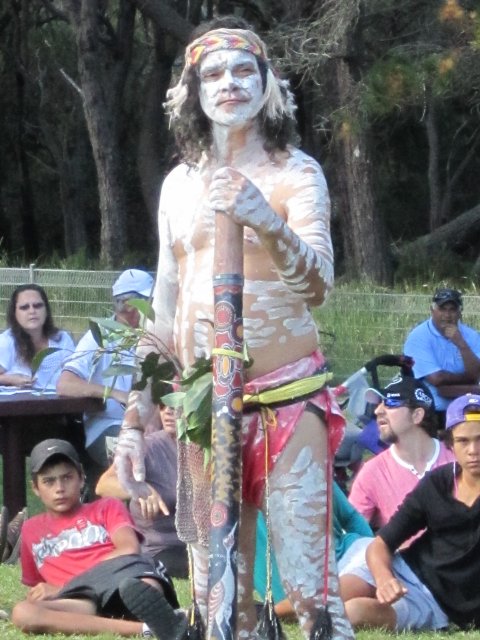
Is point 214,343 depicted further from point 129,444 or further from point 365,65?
point 365,65

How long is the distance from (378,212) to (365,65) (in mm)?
2358

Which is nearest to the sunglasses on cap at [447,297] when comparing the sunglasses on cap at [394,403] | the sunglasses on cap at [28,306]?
the sunglasses on cap at [28,306]

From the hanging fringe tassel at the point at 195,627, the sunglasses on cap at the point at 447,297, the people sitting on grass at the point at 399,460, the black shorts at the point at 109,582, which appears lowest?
the black shorts at the point at 109,582

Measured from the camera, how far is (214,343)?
3000 mm

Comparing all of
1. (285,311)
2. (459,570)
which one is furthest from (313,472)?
(459,570)

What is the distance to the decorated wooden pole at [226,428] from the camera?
9.45ft

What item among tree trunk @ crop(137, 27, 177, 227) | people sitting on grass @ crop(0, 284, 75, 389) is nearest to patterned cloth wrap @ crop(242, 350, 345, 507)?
people sitting on grass @ crop(0, 284, 75, 389)

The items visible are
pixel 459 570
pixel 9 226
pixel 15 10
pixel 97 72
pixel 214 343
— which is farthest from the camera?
pixel 9 226

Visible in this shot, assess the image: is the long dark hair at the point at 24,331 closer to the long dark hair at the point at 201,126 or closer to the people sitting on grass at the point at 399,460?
the people sitting on grass at the point at 399,460

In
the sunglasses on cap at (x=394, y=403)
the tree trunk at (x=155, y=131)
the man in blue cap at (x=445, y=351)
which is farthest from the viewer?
the tree trunk at (x=155, y=131)

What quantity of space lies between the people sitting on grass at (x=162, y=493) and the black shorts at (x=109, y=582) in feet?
2.65

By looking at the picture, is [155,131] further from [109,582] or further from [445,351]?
[109,582]

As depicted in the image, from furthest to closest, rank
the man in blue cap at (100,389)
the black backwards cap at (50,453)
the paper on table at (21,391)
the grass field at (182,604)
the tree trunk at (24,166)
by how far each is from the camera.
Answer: the tree trunk at (24,166), the paper on table at (21,391), the man in blue cap at (100,389), the black backwards cap at (50,453), the grass field at (182,604)

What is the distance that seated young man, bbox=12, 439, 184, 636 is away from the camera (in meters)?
5.09
